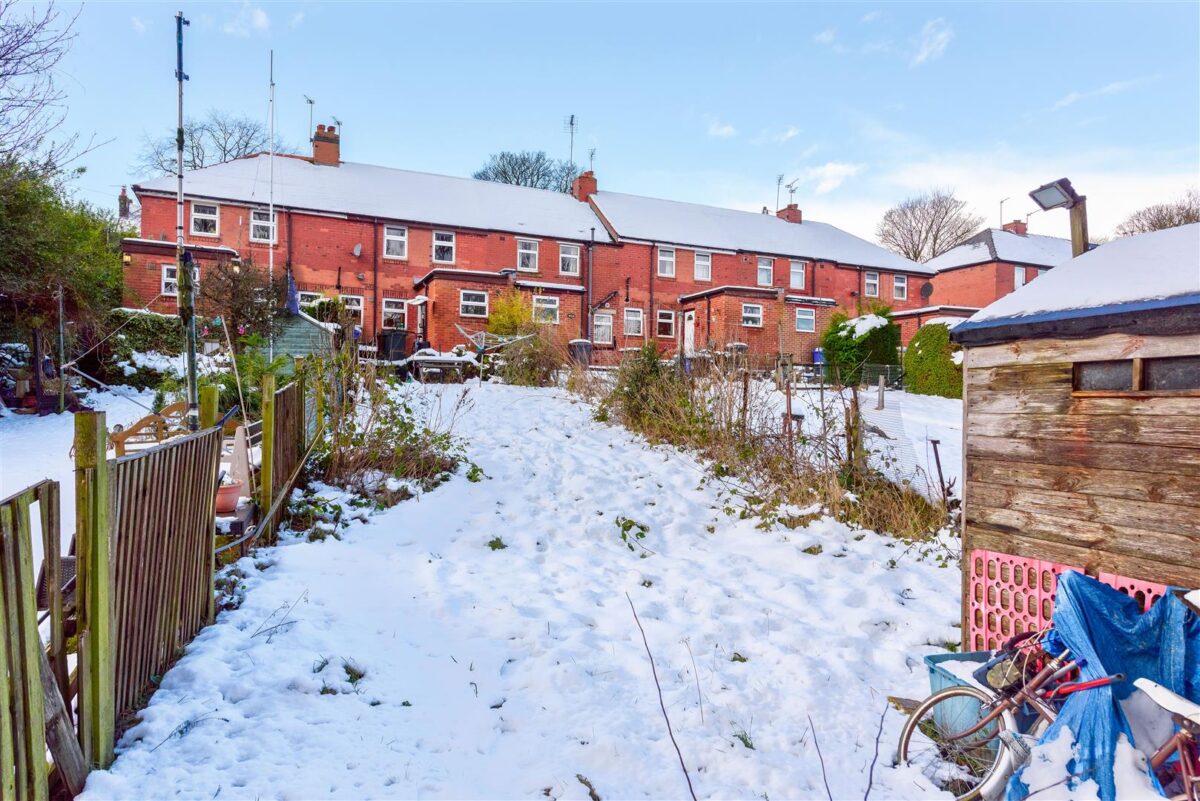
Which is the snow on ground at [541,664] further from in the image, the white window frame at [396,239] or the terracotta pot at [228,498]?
the white window frame at [396,239]

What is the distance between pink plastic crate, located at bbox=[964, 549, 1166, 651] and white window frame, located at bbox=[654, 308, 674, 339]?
24.4 m

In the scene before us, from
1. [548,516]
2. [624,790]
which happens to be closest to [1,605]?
[624,790]

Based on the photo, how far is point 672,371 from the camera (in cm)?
967

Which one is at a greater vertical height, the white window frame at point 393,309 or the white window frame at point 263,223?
the white window frame at point 263,223

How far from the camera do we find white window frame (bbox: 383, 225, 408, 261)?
24.4 meters

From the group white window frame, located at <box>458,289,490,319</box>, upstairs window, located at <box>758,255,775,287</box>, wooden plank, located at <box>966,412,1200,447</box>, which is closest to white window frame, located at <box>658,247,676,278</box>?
upstairs window, located at <box>758,255,775,287</box>

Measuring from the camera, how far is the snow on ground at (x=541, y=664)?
9.18 ft

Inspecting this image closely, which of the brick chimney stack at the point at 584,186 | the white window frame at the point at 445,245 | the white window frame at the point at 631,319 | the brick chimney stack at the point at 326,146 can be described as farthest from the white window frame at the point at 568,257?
the brick chimney stack at the point at 326,146

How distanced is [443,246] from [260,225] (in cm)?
631

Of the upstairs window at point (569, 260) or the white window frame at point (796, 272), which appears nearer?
the upstairs window at point (569, 260)

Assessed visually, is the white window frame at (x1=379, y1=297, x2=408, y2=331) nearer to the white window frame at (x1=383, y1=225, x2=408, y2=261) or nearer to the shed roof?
the white window frame at (x1=383, y1=225, x2=408, y2=261)

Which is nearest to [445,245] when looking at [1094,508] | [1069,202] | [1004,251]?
[1069,202]

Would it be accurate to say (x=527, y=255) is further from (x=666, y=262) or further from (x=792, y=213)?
(x=792, y=213)

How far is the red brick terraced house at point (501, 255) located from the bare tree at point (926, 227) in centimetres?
1268
